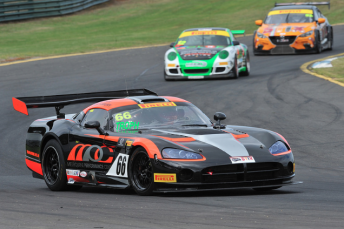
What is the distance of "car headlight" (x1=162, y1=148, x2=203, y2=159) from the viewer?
22.5ft

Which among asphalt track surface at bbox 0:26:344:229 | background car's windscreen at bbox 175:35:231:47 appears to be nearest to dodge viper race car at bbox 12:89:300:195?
asphalt track surface at bbox 0:26:344:229

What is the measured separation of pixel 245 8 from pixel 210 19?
3.76 meters

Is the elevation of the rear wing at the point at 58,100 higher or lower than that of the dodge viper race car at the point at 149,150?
higher

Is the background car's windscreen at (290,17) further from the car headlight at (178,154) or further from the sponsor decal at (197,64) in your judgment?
the car headlight at (178,154)

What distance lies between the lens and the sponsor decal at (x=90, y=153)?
7.56 m

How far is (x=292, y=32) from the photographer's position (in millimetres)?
22312

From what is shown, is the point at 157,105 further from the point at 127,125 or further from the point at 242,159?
the point at 242,159

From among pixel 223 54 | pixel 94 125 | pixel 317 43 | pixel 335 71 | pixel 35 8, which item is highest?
pixel 35 8

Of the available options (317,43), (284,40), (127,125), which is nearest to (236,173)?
(127,125)

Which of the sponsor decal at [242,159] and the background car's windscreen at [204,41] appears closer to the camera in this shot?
the sponsor decal at [242,159]

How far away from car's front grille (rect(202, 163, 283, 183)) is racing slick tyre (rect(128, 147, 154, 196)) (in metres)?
0.60

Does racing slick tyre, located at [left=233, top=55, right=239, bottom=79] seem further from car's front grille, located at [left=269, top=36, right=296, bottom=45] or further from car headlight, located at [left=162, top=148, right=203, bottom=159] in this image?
car headlight, located at [left=162, top=148, right=203, bottom=159]

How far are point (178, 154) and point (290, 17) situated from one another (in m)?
17.4

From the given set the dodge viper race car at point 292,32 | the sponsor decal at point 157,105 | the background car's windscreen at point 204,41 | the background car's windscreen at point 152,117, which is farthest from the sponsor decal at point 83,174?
the dodge viper race car at point 292,32
